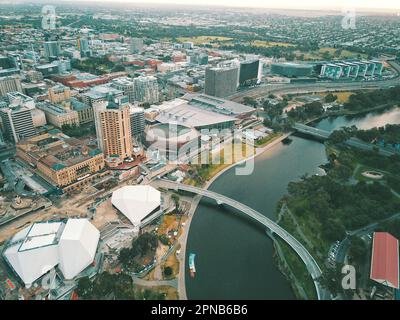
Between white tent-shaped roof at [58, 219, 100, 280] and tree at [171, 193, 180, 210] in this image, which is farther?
tree at [171, 193, 180, 210]

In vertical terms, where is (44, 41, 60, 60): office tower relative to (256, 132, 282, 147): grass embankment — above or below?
above

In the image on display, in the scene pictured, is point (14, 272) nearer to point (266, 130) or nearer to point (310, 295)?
point (310, 295)

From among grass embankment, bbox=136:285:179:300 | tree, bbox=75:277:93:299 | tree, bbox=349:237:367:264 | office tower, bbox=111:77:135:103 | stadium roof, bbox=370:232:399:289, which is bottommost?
grass embankment, bbox=136:285:179:300

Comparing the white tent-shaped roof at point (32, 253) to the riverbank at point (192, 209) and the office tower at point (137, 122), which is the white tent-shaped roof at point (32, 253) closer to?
the riverbank at point (192, 209)

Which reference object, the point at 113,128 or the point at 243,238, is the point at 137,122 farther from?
the point at 243,238

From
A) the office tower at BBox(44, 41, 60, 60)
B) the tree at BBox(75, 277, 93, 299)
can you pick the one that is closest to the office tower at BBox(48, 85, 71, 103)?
the office tower at BBox(44, 41, 60, 60)

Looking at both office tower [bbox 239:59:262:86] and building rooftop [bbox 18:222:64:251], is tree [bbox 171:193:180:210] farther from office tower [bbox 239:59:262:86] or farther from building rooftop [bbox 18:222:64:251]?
office tower [bbox 239:59:262:86]

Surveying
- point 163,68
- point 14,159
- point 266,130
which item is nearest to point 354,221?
point 266,130
